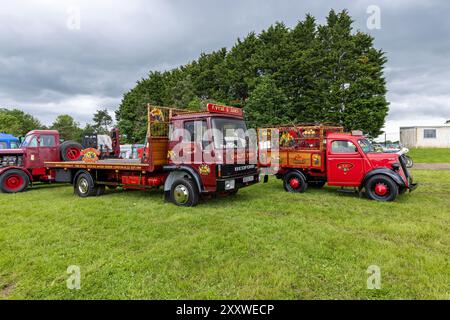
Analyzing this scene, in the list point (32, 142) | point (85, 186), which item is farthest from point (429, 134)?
point (32, 142)

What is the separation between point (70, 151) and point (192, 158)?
25.0 ft

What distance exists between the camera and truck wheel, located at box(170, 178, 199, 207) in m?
7.50

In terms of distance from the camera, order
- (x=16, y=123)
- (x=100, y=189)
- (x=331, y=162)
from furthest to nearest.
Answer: (x=16, y=123), (x=100, y=189), (x=331, y=162)

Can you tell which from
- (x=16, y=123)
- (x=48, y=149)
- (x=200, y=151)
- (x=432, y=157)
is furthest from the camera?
(x=16, y=123)

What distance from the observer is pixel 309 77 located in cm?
2977

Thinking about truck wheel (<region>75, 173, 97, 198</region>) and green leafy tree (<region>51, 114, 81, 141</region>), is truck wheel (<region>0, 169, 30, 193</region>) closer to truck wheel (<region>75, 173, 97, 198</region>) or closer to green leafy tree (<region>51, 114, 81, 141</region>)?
truck wheel (<region>75, 173, 97, 198</region>)

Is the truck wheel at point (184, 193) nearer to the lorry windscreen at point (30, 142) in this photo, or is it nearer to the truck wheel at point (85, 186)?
the truck wheel at point (85, 186)

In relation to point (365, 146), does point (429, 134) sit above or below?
above

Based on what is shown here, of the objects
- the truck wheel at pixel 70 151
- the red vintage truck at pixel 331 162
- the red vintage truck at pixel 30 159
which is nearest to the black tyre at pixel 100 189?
the red vintage truck at pixel 30 159

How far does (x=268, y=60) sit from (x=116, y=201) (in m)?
28.2

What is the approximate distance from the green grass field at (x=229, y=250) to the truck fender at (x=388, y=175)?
2.19 feet

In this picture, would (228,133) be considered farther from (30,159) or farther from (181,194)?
(30,159)

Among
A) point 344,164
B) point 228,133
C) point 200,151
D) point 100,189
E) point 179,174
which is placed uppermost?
point 228,133

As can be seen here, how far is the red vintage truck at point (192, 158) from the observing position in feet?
23.7
